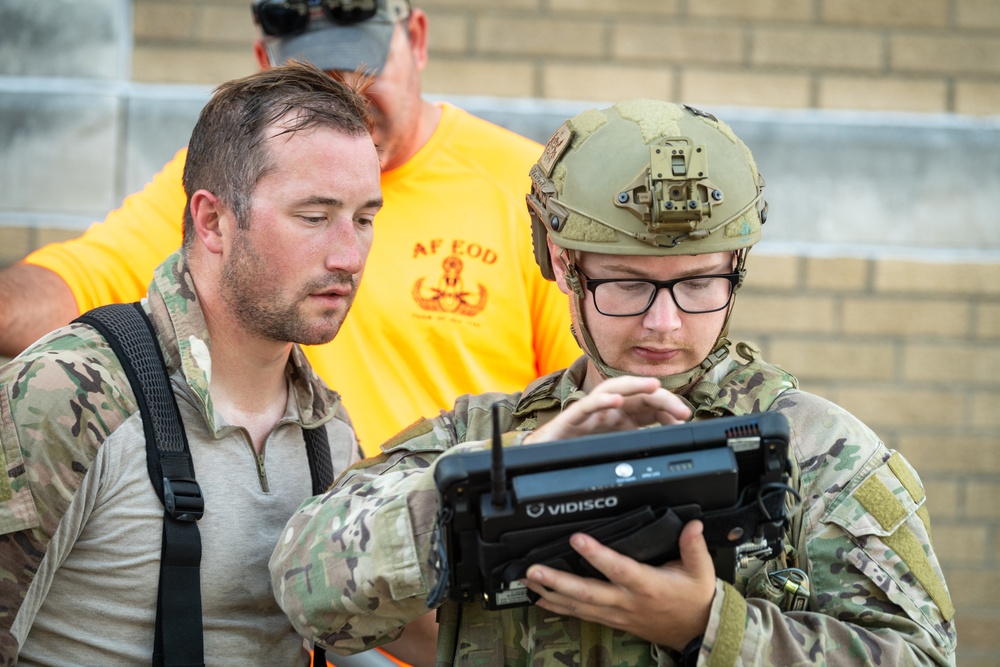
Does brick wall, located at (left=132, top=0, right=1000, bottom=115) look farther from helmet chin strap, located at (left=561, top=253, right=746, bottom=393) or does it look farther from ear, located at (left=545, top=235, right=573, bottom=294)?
helmet chin strap, located at (left=561, top=253, right=746, bottom=393)

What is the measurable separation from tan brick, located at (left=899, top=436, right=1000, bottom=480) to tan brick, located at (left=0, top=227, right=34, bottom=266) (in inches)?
130

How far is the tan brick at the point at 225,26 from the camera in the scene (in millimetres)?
4691

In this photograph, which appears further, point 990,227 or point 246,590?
point 990,227

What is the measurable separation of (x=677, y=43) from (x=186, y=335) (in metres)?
2.83

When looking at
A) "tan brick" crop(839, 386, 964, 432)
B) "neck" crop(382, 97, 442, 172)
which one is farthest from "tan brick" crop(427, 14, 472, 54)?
"tan brick" crop(839, 386, 964, 432)

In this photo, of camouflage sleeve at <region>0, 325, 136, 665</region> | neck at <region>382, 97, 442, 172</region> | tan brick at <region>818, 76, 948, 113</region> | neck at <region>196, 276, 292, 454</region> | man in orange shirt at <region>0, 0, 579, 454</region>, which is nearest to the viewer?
camouflage sleeve at <region>0, 325, 136, 665</region>

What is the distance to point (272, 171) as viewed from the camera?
95.0 inches

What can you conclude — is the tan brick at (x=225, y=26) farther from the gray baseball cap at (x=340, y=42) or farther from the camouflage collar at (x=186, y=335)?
the camouflage collar at (x=186, y=335)

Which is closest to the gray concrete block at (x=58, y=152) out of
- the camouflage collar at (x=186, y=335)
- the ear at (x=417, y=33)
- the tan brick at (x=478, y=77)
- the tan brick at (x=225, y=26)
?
the tan brick at (x=225, y=26)

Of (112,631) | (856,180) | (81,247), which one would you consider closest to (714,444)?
(112,631)

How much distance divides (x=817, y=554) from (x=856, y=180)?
289 centimetres

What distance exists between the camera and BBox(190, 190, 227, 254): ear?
2482 mm

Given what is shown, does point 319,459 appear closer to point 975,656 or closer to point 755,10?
point 755,10

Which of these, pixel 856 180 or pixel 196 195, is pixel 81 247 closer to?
pixel 196 195
